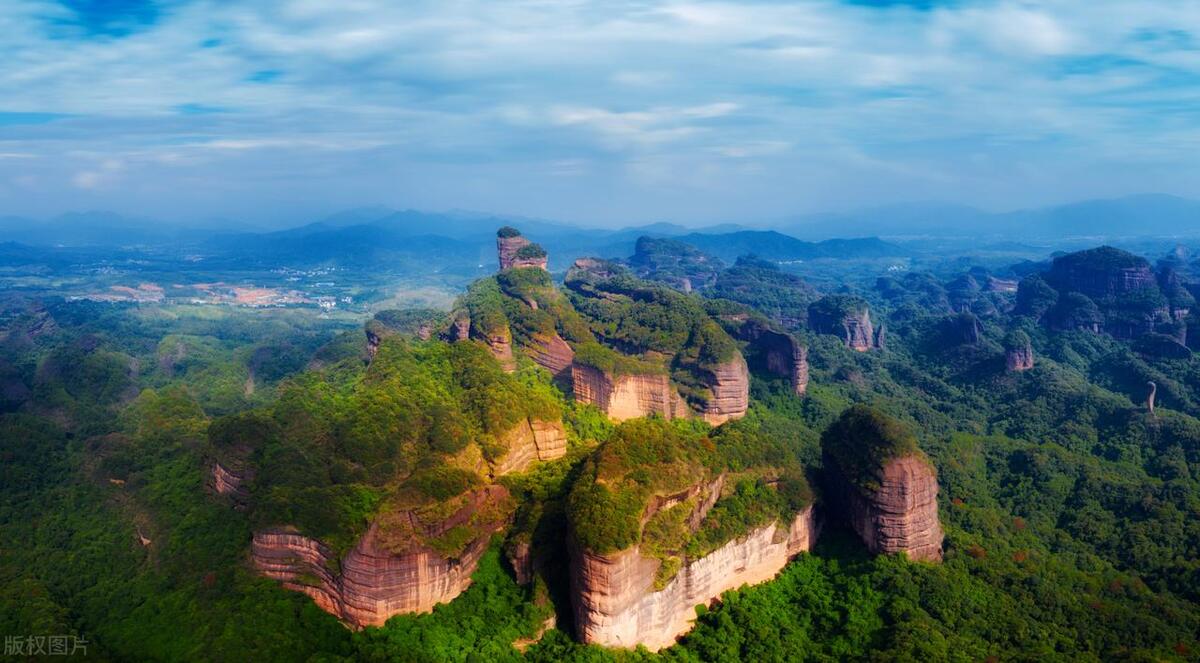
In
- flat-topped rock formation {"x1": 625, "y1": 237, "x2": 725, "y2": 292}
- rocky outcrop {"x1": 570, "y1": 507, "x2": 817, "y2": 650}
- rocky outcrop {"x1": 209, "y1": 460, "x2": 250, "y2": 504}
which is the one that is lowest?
rocky outcrop {"x1": 570, "y1": 507, "x2": 817, "y2": 650}

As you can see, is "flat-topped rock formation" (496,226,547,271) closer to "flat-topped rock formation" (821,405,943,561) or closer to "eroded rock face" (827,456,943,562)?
"flat-topped rock formation" (821,405,943,561)

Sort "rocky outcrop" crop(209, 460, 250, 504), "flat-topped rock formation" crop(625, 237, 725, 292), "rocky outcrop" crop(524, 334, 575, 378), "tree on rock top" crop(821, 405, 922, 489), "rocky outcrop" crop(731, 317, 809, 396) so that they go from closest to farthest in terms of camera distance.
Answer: "rocky outcrop" crop(209, 460, 250, 504)
"tree on rock top" crop(821, 405, 922, 489)
"rocky outcrop" crop(524, 334, 575, 378)
"rocky outcrop" crop(731, 317, 809, 396)
"flat-topped rock formation" crop(625, 237, 725, 292)

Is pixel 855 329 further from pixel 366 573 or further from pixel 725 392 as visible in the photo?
pixel 366 573

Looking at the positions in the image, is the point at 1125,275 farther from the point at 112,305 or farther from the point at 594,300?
the point at 112,305

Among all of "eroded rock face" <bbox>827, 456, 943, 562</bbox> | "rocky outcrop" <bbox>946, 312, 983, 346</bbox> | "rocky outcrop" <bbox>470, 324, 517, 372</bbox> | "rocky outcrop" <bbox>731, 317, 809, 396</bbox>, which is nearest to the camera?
"eroded rock face" <bbox>827, 456, 943, 562</bbox>

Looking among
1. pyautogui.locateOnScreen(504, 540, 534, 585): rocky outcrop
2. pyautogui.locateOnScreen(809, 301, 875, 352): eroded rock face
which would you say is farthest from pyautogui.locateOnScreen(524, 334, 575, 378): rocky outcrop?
pyautogui.locateOnScreen(809, 301, 875, 352): eroded rock face

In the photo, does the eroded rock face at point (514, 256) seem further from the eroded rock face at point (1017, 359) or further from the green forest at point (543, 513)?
the eroded rock face at point (1017, 359)
